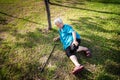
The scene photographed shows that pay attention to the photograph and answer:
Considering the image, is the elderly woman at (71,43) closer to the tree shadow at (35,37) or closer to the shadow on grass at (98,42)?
the shadow on grass at (98,42)

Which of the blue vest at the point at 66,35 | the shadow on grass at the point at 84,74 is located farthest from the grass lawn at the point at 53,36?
the blue vest at the point at 66,35

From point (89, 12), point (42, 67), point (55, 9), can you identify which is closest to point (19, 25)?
point (55, 9)

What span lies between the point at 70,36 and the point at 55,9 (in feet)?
11.6

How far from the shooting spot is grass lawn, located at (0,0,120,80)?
13.5 feet

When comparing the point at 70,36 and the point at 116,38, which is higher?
the point at 70,36

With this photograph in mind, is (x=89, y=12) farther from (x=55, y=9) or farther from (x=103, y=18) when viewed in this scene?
(x=55, y=9)

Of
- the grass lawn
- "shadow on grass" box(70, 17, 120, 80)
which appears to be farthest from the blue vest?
"shadow on grass" box(70, 17, 120, 80)

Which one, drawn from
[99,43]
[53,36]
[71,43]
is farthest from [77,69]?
[53,36]

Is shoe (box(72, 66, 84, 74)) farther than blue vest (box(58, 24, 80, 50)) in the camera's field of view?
No

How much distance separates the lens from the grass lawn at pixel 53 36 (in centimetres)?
411

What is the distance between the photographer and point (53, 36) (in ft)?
18.1

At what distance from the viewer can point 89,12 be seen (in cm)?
709

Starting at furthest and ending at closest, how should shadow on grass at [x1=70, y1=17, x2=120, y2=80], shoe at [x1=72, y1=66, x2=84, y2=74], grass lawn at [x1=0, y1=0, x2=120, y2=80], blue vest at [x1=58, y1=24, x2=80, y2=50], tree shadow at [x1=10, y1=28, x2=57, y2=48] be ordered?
tree shadow at [x1=10, y1=28, x2=57, y2=48] → blue vest at [x1=58, y1=24, x2=80, y2=50] → shadow on grass at [x1=70, y1=17, x2=120, y2=80] → grass lawn at [x1=0, y1=0, x2=120, y2=80] → shoe at [x1=72, y1=66, x2=84, y2=74]

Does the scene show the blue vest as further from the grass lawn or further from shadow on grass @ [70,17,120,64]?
shadow on grass @ [70,17,120,64]
